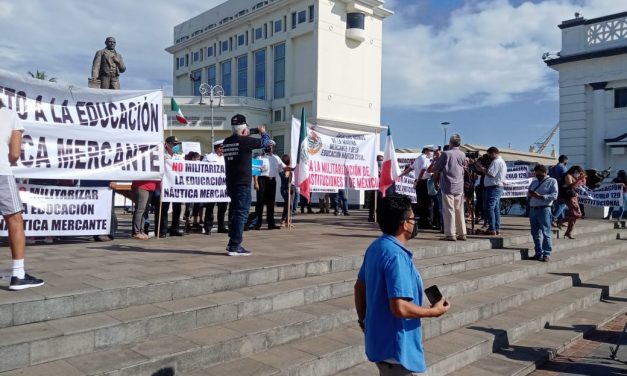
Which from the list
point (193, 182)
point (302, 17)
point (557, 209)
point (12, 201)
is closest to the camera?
point (12, 201)

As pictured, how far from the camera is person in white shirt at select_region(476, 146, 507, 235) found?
10.0 m

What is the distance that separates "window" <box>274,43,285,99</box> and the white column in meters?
21.6

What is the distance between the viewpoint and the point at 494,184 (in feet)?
33.0

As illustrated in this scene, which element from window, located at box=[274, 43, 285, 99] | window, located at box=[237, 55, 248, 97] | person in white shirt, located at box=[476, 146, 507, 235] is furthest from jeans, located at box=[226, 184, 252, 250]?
window, located at box=[237, 55, 248, 97]

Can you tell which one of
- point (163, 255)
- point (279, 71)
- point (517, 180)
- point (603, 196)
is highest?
point (279, 71)

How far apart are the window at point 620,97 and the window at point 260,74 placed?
24587 millimetres

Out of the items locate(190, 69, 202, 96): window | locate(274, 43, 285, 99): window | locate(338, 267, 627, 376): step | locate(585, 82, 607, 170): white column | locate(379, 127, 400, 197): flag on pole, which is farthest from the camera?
locate(190, 69, 202, 96): window

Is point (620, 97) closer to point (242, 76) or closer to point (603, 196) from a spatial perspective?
point (603, 196)

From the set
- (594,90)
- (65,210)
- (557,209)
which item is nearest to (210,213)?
(65,210)

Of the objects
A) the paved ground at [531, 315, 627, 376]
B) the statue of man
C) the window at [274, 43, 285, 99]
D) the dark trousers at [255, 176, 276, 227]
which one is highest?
the window at [274, 43, 285, 99]

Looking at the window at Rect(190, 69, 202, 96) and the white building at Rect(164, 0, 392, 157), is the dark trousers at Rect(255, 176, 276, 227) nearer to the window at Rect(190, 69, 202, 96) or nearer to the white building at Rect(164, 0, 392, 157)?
the white building at Rect(164, 0, 392, 157)

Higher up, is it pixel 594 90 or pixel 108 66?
pixel 594 90

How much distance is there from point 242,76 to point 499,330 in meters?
38.5

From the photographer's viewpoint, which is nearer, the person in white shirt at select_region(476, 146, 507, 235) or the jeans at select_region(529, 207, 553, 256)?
the jeans at select_region(529, 207, 553, 256)
